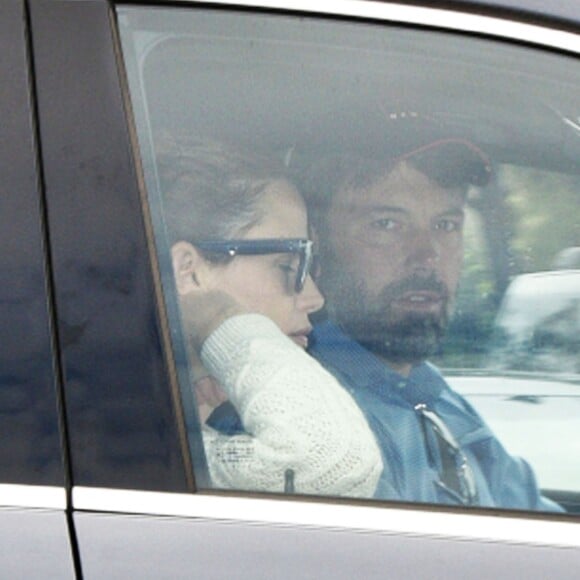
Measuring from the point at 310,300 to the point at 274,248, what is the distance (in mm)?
90

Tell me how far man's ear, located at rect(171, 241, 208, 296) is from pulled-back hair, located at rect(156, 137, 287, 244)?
0.02m

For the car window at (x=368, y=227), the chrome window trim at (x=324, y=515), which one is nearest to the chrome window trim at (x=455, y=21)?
the car window at (x=368, y=227)

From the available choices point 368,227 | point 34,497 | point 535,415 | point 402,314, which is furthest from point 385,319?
point 34,497

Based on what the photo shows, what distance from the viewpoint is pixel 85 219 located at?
240cm

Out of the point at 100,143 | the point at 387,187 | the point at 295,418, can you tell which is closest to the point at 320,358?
the point at 295,418

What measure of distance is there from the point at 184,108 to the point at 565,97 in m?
0.53

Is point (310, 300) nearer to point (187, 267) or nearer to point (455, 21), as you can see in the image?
point (187, 267)

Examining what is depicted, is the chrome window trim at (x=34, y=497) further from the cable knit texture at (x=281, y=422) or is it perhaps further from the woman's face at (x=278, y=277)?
the woman's face at (x=278, y=277)

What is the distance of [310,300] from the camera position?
8.13 feet

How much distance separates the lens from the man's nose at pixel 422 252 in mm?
2490

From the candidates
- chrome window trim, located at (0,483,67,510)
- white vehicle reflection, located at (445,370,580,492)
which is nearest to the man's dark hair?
white vehicle reflection, located at (445,370,580,492)

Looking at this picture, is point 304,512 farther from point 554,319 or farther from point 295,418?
point 554,319

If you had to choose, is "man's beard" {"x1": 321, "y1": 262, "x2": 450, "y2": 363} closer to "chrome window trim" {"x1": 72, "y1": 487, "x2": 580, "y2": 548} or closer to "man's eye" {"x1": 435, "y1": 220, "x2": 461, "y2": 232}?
"man's eye" {"x1": 435, "y1": 220, "x2": 461, "y2": 232}

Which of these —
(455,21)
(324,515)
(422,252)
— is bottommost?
(324,515)
